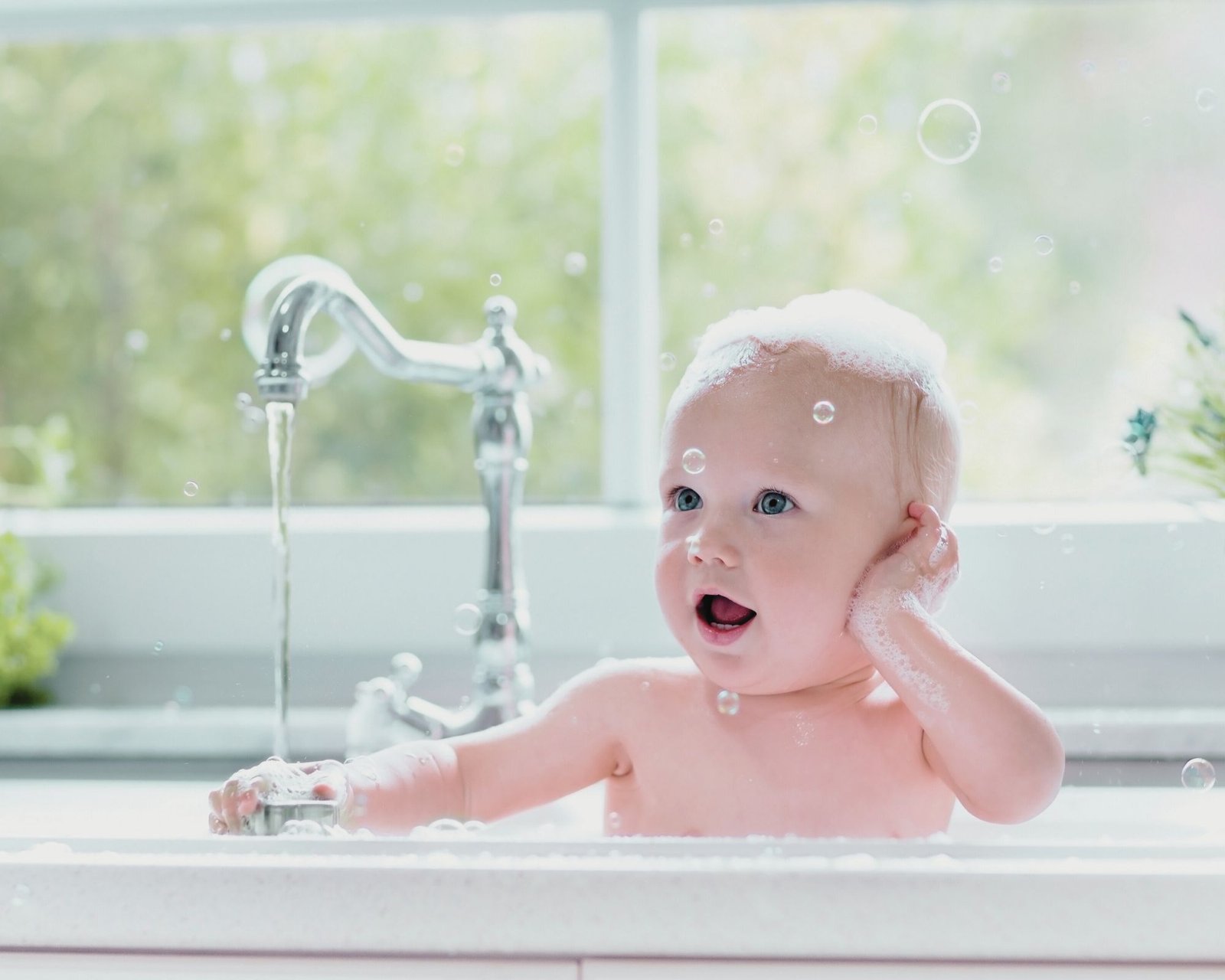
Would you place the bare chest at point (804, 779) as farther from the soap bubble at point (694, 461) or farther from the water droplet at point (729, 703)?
the soap bubble at point (694, 461)

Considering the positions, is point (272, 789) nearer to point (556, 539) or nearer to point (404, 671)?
point (404, 671)

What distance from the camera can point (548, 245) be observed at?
6.20 ft

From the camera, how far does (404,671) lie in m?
1.20

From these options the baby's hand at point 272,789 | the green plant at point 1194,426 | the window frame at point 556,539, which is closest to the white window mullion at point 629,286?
the window frame at point 556,539

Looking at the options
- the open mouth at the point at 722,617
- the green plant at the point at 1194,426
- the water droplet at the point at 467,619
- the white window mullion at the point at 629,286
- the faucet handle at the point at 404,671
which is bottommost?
the faucet handle at the point at 404,671

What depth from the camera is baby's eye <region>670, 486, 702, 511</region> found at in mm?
878

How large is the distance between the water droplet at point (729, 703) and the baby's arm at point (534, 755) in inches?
3.0

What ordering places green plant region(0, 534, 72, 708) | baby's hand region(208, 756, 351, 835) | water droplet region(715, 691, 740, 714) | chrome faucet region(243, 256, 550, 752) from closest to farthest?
baby's hand region(208, 756, 351, 835) < water droplet region(715, 691, 740, 714) < chrome faucet region(243, 256, 550, 752) < green plant region(0, 534, 72, 708)

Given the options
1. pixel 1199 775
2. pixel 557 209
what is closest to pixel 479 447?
pixel 1199 775

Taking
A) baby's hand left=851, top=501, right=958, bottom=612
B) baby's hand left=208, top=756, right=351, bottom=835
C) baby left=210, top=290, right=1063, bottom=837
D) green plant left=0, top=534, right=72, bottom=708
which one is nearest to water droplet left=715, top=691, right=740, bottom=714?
baby left=210, top=290, right=1063, bottom=837

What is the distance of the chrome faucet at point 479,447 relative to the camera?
114 cm

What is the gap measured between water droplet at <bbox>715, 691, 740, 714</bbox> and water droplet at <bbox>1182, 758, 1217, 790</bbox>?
0.37 m

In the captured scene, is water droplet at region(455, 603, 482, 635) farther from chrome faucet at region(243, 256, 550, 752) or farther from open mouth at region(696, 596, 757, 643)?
open mouth at region(696, 596, 757, 643)

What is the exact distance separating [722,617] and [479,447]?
0.43 meters
